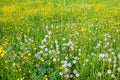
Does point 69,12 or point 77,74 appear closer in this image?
point 77,74

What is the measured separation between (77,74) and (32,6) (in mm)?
6797

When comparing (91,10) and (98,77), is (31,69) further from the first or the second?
(91,10)

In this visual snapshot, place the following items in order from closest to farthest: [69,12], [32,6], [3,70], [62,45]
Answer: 1. [3,70]
2. [62,45]
3. [69,12]
4. [32,6]

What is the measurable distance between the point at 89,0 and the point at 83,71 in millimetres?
7638

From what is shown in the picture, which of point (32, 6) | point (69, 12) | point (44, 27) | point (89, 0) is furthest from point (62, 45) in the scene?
point (89, 0)

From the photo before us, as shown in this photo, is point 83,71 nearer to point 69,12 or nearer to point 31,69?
point 31,69

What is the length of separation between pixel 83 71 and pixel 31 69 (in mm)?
787

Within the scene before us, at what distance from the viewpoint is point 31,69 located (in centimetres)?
425

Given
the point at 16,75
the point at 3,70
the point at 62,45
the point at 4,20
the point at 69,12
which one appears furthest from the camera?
the point at 69,12

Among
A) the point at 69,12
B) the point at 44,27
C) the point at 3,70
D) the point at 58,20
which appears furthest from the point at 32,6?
the point at 3,70

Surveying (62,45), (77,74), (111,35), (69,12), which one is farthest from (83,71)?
(69,12)

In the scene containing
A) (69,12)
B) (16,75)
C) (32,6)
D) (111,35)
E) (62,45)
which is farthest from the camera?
(32,6)

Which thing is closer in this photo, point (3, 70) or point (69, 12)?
point (3, 70)

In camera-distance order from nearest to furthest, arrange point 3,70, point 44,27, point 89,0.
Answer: point 3,70
point 44,27
point 89,0
